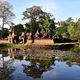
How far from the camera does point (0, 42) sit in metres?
62.1

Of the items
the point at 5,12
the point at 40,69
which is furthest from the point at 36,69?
the point at 5,12

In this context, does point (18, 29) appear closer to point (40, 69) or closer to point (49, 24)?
point (49, 24)

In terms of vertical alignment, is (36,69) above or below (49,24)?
below

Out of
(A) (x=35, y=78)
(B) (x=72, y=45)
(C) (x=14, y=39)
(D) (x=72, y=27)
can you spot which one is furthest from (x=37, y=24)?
(A) (x=35, y=78)

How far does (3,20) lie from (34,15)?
22.6 meters

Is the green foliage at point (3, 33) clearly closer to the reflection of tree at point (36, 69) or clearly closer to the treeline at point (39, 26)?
the treeline at point (39, 26)

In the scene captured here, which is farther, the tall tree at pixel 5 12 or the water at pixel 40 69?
the tall tree at pixel 5 12

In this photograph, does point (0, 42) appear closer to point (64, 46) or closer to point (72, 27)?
point (64, 46)

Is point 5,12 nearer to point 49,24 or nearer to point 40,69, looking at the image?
point 49,24

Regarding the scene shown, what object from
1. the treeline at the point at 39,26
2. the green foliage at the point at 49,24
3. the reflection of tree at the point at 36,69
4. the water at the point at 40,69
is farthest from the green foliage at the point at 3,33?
the reflection of tree at the point at 36,69

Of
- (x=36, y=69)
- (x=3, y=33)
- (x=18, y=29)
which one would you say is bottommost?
(x=36, y=69)

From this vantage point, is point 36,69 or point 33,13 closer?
point 36,69

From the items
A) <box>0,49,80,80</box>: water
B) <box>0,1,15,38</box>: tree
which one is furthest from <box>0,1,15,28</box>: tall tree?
<box>0,49,80,80</box>: water

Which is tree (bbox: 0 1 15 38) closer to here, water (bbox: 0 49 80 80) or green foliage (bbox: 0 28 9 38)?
green foliage (bbox: 0 28 9 38)
